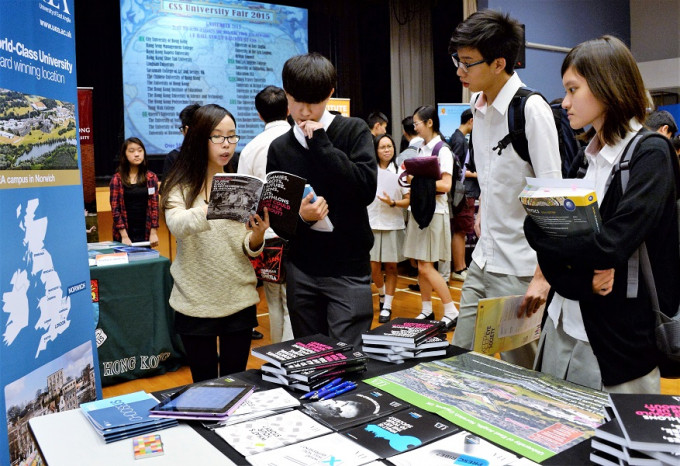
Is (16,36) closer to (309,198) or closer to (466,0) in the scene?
(309,198)

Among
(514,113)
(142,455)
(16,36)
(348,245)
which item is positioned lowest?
(142,455)

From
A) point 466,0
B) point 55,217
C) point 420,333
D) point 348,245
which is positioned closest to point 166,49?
point 466,0

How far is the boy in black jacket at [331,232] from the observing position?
1939mm

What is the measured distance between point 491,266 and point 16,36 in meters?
1.70

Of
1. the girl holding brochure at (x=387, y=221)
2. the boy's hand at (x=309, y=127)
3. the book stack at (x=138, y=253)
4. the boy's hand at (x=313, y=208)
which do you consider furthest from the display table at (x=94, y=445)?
the girl holding brochure at (x=387, y=221)

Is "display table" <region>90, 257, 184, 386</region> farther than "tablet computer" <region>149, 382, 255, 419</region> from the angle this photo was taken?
Yes

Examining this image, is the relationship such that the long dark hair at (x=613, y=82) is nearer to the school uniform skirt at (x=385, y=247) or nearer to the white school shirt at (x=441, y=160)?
the white school shirt at (x=441, y=160)

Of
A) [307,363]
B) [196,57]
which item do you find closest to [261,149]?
[307,363]

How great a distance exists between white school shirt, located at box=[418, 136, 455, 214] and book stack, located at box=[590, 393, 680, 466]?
3.35 m

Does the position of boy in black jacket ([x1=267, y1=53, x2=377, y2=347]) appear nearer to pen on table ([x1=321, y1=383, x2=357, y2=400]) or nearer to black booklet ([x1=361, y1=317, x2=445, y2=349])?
black booklet ([x1=361, y1=317, x2=445, y2=349])

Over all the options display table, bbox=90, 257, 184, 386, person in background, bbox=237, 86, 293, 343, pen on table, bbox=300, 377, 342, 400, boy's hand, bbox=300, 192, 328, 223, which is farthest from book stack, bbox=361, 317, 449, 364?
display table, bbox=90, 257, 184, 386

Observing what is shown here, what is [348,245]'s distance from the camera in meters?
2.01

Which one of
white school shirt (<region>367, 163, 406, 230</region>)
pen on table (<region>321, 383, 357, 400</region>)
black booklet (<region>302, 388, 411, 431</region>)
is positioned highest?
white school shirt (<region>367, 163, 406, 230</region>)

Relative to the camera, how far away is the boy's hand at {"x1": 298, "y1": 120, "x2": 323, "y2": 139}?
1872 millimetres
